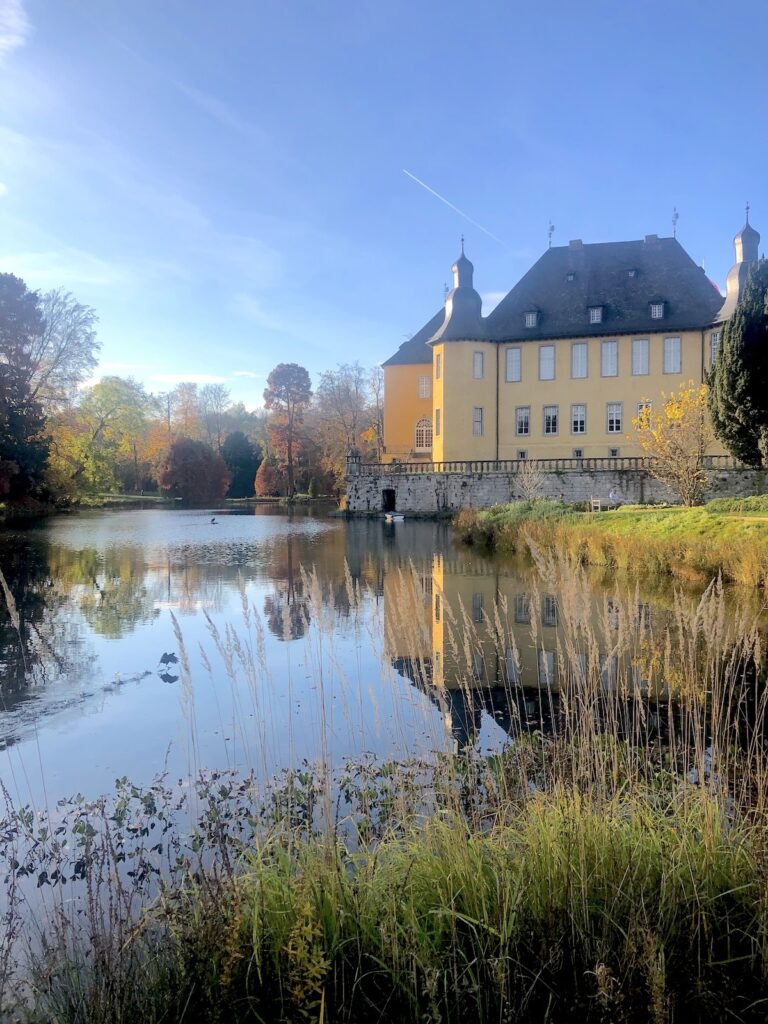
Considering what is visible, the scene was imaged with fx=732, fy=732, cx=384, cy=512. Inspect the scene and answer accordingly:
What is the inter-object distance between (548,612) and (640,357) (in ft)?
89.4

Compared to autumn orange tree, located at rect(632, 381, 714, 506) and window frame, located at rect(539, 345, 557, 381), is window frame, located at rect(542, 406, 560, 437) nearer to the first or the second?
window frame, located at rect(539, 345, 557, 381)

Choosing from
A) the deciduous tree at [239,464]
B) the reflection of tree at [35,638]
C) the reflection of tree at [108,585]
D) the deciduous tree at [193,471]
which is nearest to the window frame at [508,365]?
the reflection of tree at [108,585]

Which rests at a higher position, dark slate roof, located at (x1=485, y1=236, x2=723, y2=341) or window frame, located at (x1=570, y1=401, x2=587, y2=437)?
dark slate roof, located at (x1=485, y1=236, x2=723, y2=341)

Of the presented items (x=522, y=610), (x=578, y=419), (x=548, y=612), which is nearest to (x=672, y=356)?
(x=578, y=419)

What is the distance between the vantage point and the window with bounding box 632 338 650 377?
34.6 metres

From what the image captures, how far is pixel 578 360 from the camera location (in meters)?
35.5

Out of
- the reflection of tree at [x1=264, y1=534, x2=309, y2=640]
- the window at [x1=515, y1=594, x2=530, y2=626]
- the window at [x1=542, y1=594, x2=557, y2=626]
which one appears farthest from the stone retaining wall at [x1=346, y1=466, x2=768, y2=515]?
the window at [x1=515, y1=594, x2=530, y2=626]

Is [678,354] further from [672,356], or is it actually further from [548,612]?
[548,612]

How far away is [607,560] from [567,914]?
13.7m

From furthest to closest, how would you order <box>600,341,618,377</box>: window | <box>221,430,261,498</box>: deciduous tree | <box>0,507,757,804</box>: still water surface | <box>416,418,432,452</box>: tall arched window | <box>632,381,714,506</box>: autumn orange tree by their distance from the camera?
<box>221,430,261,498</box>: deciduous tree, <box>416,418,432,452</box>: tall arched window, <box>600,341,618,377</box>: window, <box>632,381,714,506</box>: autumn orange tree, <box>0,507,757,804</box>: still water surface

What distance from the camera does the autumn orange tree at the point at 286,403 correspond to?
60750 millimetres

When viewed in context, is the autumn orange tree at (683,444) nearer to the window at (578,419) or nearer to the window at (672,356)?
the window at (672,356)

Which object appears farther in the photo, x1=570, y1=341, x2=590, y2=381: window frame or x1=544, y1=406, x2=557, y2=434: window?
x1=544, y1=406, x2=557, y2=434: window

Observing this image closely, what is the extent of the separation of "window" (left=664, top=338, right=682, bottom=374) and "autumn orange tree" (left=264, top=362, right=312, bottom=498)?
109 feet
